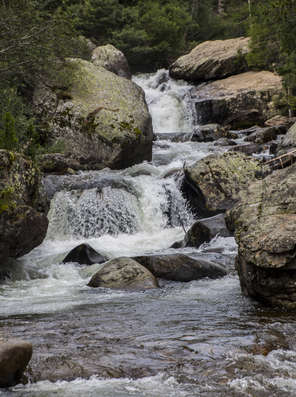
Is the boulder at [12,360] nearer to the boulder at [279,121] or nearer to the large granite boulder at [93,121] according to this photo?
the large granite boulder at [93,121]

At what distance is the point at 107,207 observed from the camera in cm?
1311

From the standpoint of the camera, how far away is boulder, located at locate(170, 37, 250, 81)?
26.6m

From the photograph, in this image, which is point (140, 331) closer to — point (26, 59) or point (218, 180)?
point (218, 180)

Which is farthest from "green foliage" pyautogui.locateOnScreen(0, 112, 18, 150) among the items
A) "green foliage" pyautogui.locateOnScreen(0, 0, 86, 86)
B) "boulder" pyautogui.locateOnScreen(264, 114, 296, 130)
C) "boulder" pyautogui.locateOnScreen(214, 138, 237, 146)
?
"boulder" pyautogui.locateOnScreen(264, 114, 296, 130)

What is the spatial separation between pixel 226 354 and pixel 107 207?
9.24 m

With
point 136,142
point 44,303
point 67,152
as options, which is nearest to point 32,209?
point 44,303

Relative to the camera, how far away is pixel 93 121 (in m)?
16.7

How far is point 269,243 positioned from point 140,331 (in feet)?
6.30

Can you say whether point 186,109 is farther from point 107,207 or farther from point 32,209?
point 32,209

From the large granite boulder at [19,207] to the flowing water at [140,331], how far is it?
74 centimetres

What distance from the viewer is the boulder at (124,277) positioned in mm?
7609

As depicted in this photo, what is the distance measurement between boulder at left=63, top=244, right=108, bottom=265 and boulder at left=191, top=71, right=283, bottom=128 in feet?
47.8

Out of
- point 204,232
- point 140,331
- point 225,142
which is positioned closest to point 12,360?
point 140,331

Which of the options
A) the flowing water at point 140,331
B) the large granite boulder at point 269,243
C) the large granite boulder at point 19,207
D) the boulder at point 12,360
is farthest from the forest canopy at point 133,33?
the boulder at point 12,360
